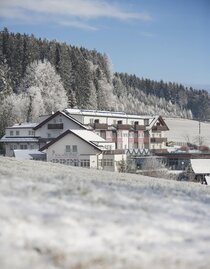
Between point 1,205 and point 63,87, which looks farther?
point 63,87

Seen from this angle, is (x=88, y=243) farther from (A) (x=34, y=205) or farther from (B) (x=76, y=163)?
(B) (x=76, y=163)

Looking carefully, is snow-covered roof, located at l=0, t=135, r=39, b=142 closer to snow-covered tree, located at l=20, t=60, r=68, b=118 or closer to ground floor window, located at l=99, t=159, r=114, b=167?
ground floor window, located at l=99, t=159, r=114, b=167

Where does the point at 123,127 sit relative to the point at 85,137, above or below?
above

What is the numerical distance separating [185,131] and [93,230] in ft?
444

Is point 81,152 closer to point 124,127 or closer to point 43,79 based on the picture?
point 124,127

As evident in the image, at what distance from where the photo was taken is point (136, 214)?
8812 millimetres

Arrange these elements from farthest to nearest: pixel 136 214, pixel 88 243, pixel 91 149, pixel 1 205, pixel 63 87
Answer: pixel 63 87
pixel 91 149
pixel 136 214
pixel 1 205
pixel 88 243

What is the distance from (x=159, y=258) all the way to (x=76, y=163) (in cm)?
5243

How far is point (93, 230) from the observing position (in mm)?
7828

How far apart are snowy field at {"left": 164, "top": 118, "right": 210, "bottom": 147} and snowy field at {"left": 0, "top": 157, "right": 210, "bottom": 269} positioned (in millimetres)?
115524

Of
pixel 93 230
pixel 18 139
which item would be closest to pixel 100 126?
pixel 18 139

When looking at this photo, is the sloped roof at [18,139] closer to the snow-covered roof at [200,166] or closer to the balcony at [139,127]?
the balcony at [139,127]

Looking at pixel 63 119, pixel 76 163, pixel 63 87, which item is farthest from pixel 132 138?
pixel 63 87

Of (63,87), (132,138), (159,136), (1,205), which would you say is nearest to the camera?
(1,205)
